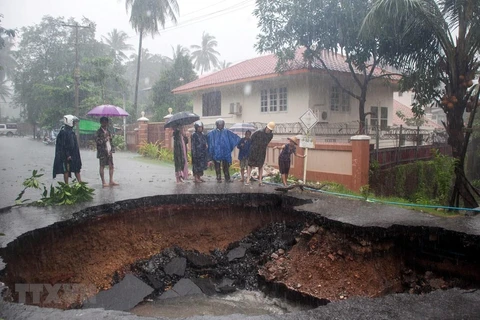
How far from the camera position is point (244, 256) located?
22.2 ft

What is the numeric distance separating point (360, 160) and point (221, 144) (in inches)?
143

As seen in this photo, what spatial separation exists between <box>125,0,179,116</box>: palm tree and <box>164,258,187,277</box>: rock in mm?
22266

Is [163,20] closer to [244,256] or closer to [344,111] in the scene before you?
[344,111]

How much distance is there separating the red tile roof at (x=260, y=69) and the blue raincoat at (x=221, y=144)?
6065 millimetres

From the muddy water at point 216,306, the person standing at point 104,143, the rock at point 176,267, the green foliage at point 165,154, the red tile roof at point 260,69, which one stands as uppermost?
the red tile roof at point 260,69

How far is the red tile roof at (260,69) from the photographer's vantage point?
1497 cm

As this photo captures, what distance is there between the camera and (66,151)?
25.7 feet

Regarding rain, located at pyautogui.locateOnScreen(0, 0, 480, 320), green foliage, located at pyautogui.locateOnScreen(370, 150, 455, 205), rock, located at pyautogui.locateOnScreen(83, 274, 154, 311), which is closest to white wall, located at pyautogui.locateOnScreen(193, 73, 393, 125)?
rain, located at pyautogui.locateOnScreen(0, 0, 480, 320)

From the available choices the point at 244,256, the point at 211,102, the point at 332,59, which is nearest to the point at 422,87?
the point at 244,256

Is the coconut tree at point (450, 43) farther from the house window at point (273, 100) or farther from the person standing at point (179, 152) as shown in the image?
the house window at point (273, 100)

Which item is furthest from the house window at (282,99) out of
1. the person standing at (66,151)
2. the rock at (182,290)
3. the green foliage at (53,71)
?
the green foliage at (53,71)

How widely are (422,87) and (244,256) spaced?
562 cm

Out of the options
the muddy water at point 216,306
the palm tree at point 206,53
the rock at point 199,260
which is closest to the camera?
the muddy water at point 216,306

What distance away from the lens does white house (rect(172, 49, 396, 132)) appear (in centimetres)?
1531
